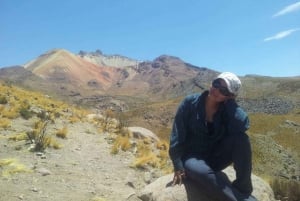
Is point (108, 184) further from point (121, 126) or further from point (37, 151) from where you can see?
point (121, 126)

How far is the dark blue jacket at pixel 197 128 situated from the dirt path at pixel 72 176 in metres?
1.96

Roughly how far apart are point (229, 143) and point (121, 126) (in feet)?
39.7

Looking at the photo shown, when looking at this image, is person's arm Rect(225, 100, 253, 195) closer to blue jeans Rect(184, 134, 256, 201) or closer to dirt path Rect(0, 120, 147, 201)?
blue jeans Rect(184, 134, 256, 201)

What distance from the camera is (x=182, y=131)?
21.6 feet

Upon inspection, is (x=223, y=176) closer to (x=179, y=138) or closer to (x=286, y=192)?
(x=179, y=138)

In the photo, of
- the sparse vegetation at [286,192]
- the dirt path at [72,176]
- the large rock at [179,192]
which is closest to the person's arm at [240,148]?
the large rock at [179,192]

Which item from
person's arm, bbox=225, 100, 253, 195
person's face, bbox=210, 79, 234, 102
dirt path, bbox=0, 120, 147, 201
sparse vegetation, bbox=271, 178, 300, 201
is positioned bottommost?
sparse vegetation, bbox=271, 178, 300, 201

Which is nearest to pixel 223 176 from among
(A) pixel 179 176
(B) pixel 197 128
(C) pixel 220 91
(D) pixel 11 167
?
(A) pixel 179 176

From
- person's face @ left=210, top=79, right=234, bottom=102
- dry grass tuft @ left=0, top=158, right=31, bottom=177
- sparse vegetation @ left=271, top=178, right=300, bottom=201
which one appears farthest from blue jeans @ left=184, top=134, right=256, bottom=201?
sparse vegetation @ left=271, top=178, right=300, bottom=201

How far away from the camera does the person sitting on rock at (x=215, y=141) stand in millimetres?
6207

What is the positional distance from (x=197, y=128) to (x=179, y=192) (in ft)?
3.42

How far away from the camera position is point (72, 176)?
991cm

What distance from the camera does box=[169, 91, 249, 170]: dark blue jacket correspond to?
6.45 m

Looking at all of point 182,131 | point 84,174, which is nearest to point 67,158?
point 84,174
